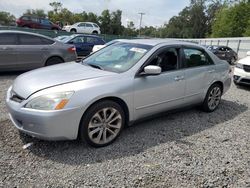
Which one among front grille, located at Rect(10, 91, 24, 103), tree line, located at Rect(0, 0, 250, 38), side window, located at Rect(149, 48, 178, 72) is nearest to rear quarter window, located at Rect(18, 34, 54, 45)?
front grille, located at Rect(10, 91, 24, 103)

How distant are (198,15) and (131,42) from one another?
7524cm

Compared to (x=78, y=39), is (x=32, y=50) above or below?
above

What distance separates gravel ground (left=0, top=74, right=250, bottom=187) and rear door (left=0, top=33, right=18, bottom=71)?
3.65 m

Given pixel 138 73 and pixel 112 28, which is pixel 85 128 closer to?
pixel 138 73

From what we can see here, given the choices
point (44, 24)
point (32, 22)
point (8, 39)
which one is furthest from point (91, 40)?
point (44, 24)

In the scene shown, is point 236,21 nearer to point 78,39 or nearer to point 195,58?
point 78,39

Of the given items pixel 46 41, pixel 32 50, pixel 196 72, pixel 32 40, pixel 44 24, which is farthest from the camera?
pixel 44 24

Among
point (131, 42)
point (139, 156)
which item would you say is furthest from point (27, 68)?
point (139, 156)

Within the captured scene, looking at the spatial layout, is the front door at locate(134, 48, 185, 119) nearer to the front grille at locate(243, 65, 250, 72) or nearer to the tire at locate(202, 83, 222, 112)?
the tire at locate(202, 83, 222, 112)

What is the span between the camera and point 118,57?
164 inches

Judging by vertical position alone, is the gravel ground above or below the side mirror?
below

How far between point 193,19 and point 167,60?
250 ft

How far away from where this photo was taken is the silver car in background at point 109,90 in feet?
9.90

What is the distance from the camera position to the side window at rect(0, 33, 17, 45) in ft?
24.5
